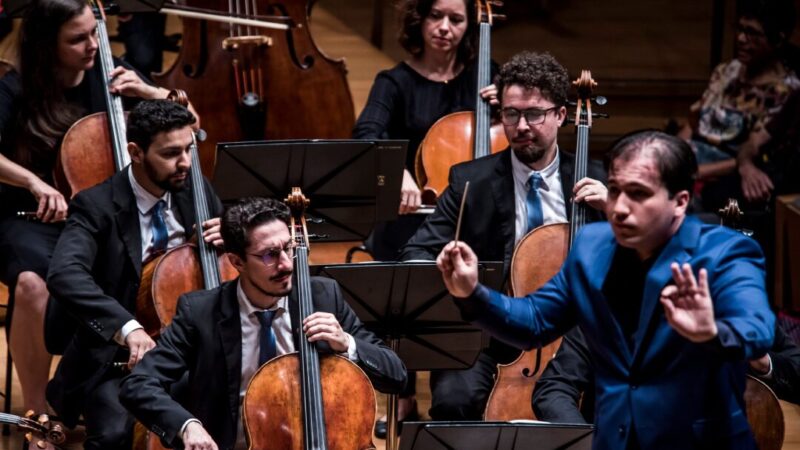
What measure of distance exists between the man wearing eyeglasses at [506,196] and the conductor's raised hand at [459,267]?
1334 millimetres

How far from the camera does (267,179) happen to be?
397cm

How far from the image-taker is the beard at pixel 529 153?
387cm

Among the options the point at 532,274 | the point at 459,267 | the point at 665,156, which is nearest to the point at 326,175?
the point at 532,274

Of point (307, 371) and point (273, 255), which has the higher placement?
point (273, 255)

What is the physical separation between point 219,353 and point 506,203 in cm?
101

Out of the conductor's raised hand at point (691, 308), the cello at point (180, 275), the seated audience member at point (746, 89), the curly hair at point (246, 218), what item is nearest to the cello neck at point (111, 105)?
the cello at point (180, 275)

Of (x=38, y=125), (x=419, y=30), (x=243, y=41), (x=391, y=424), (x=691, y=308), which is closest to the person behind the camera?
(x=691, y=308)

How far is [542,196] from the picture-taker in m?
3.95

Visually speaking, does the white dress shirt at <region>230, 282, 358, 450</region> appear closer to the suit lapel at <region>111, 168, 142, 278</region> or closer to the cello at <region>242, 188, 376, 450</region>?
the cello at <region>242, 188, 376, 450</region>

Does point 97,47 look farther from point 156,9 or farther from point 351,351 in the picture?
point 351,351

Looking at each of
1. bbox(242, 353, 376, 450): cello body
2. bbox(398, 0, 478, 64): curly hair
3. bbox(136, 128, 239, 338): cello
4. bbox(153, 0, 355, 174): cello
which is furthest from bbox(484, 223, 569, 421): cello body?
bbox(153, 0, 355, 174): cello

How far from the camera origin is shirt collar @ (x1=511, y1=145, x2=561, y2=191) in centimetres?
394

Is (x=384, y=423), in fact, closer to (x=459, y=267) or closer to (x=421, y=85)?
(x=421, y=85)

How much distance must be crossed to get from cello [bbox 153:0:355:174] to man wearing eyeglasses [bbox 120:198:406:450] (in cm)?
173
